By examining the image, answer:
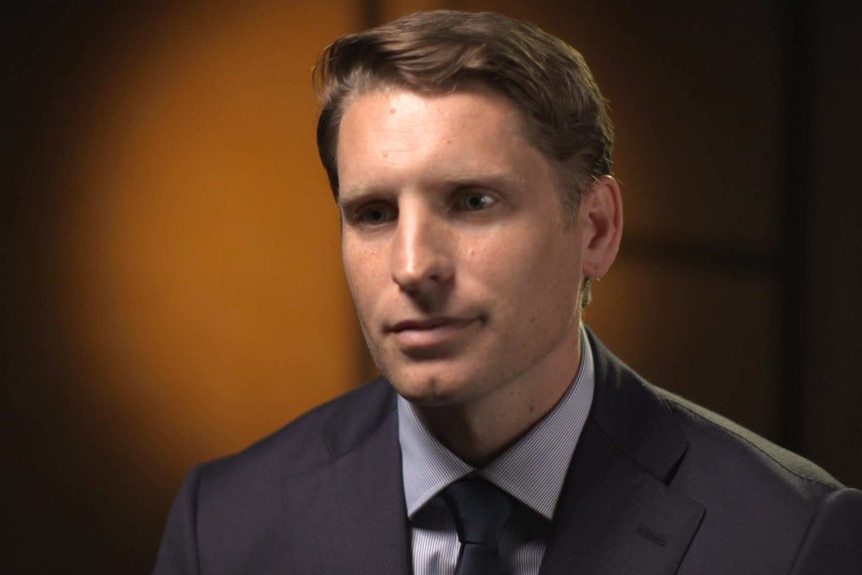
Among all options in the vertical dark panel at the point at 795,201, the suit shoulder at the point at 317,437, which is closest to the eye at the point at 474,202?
the suit shoulder at the point at 317,437

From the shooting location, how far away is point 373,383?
2.00 meters

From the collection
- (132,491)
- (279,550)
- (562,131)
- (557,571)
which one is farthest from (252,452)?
(562,131)

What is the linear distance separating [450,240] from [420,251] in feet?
0.18

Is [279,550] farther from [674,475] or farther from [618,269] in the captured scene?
[618,269]

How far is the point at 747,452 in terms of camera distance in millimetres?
1753

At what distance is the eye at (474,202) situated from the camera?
159 cm

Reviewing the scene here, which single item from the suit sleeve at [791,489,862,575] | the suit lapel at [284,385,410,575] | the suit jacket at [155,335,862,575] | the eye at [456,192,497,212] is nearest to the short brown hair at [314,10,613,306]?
the eye at [456,192,497,212]

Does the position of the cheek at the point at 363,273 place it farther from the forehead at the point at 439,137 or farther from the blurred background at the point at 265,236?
the blurred background at the point at 265,236

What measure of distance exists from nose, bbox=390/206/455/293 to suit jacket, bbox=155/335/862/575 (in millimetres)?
390

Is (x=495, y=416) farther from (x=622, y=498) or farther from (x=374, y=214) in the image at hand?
(x=374, y=214)

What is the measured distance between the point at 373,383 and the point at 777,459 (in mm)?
665

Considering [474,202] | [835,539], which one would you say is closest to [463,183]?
[474,202]

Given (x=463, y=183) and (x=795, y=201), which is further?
(x=795, y=201)

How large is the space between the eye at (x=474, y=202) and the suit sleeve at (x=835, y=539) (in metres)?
0.65
